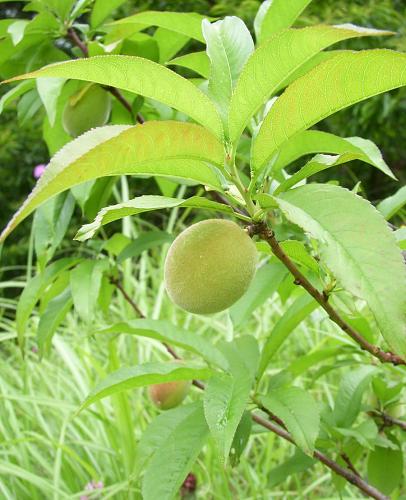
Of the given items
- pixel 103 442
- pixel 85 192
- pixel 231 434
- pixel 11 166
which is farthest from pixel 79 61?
pixel 11 166

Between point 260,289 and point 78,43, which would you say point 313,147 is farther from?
point 78,43

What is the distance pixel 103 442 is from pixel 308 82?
138 centimetres

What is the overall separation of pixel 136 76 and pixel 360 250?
0.62 ft

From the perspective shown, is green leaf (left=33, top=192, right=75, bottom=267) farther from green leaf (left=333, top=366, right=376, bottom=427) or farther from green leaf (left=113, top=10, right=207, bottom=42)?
green leaf (left=333, top=366, right=376, bottom=427)

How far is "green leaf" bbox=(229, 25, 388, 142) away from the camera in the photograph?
17.6 inches

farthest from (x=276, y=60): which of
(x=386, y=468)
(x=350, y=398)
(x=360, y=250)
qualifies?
(x=386, y=468)

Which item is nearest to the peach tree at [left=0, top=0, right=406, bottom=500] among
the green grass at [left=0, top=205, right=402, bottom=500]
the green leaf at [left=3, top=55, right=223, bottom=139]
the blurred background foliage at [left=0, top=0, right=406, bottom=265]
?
the green leaf at [left=3, top=55, right=223, bottom=139]

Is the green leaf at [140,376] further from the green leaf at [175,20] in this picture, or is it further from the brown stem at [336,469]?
the green leaf at [175,20]

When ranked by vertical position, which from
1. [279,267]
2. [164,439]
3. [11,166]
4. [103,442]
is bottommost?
[11,166]

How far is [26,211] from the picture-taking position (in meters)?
0.38

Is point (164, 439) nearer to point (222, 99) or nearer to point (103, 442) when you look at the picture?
point (222, 99)

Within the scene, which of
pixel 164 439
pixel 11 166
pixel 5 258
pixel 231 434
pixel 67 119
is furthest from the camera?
pixel 11 166

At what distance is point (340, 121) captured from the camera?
335 cm

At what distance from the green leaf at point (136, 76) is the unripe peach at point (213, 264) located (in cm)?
9
